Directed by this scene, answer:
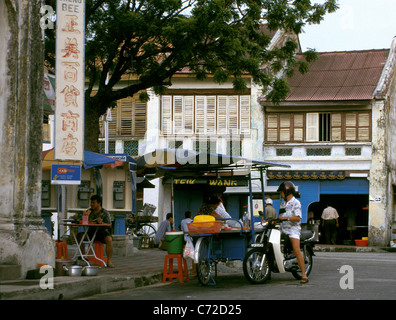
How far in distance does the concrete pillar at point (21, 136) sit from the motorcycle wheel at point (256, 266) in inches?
120

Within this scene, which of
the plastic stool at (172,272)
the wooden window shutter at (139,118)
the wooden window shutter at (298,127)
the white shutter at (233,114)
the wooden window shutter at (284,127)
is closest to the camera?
the plastic stool at (172,272)

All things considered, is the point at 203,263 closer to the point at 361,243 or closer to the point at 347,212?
the point at 361,243

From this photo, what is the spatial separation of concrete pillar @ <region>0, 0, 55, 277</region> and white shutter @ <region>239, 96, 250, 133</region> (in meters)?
20.5

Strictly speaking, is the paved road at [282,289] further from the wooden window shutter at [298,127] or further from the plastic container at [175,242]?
the wooden window shutter at [298,127]

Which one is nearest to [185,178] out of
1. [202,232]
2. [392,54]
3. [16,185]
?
[202,232]

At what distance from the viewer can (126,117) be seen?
103 feet

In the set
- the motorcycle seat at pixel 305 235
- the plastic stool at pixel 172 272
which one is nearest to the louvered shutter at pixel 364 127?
the motorcycle seat at pixel 305 235

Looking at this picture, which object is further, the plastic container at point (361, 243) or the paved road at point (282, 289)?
the plastic container at point (361, 243)

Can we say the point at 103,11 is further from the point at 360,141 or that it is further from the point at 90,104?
the point at 360,141

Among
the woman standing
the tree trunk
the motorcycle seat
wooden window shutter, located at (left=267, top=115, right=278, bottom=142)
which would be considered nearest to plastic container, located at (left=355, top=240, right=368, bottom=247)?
wooden window shutter, located at (left=267, top=115, right=278, bottom=142)

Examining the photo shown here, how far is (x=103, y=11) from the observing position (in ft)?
57.2

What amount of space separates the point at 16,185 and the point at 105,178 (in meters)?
7.15

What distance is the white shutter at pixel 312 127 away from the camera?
2983 centimetres

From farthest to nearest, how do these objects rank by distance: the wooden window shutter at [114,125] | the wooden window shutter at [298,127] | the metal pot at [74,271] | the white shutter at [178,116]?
the wooden window shutter at [114,125] < the white shutter at [178,116] < the wooden window shutter at [298,127] < the metal pot at [74,271]
